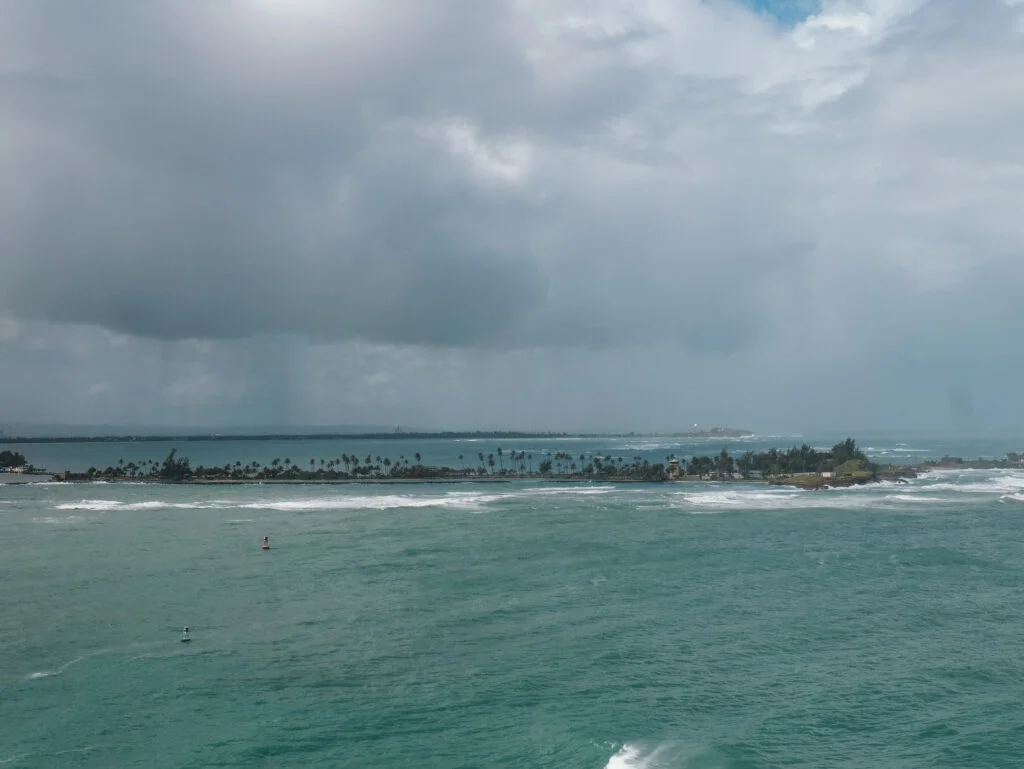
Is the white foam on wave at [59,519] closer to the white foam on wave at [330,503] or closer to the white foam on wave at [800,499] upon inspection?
the white foam on wave at [330,503]

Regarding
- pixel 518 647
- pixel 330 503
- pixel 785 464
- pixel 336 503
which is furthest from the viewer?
pixel 785 464

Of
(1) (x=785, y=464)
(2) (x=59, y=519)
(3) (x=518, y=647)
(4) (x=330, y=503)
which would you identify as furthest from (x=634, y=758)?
(1) (x=785, y=464)

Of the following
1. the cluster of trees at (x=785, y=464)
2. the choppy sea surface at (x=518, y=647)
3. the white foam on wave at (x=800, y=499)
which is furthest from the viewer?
the cluster of trees at (x=785, y=464)

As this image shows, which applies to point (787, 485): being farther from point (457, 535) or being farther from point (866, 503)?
point (457, 535)

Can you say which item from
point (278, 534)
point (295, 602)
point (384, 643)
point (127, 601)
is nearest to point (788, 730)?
point (384, 643)

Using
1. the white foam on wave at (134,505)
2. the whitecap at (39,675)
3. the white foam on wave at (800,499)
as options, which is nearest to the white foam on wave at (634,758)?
the whitecap at (39,675)

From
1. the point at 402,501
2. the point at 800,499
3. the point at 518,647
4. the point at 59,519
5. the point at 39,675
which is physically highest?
the point at 59,519

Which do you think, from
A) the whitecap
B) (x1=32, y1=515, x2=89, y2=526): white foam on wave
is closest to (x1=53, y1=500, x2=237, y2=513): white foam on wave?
(x1=32, y1=515, x2=89, y2=526): white foam on wave

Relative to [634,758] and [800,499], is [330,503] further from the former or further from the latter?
[634,758]
